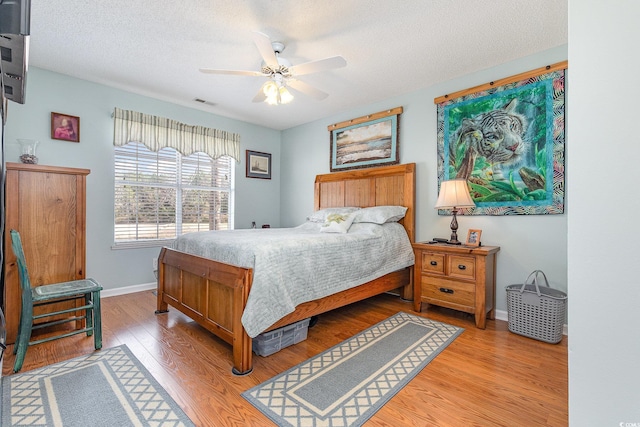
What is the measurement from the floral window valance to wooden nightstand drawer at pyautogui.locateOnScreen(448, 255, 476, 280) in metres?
3.45

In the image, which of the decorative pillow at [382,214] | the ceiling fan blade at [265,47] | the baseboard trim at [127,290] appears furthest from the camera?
the baseboard trim at [127,290]

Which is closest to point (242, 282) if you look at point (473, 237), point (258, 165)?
point (473, 237)

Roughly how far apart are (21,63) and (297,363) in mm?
2067

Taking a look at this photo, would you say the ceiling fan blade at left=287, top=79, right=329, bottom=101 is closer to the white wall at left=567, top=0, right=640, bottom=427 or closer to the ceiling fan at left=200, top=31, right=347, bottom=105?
the ceiling fan at left=200, top=31, right=347, bottom=105

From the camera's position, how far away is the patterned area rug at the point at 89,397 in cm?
146

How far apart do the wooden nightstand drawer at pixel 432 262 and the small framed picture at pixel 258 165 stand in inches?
121

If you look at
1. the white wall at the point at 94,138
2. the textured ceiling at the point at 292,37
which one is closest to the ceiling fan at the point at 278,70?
the textured ceiling at the point at 292,37

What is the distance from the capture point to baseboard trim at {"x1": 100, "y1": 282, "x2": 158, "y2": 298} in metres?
3.49

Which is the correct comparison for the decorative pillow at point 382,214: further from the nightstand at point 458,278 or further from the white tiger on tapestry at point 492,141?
the white tiger on tapestry at point 492,141

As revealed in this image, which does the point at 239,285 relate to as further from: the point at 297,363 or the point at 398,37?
the point at 398,37

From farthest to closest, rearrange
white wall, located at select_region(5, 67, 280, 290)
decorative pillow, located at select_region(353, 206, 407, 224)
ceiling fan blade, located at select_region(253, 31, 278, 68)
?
decorative pillow, located at select_region(353, 206, 407, 224) < white wall, located at select_region(5, 67, 280, 290) < ceiling fan blade, located at select_region(253, 31, 278, 68)

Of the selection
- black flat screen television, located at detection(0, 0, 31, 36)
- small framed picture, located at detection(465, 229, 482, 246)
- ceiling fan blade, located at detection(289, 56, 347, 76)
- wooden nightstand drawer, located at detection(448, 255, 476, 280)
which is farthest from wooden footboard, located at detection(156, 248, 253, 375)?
small framed picture, located at detection(465, 229, 482, 246)

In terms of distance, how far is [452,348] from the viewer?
7.45 feet

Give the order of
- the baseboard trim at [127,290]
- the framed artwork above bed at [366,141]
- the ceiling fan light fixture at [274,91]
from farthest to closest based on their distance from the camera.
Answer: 1. the framed artwork above bed at [366,141]
2. the baseboard trim at [127,290]
3. the ceiling fan light fixture at [274,91]
